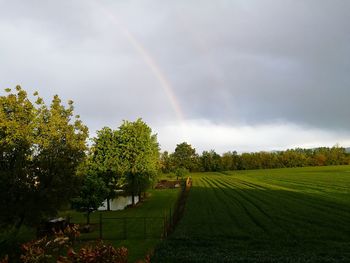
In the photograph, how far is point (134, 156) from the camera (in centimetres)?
5581

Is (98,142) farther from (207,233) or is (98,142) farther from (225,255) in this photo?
(225,255)

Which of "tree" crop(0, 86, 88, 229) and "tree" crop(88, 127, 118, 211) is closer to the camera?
"tree" crop(0, 86, 88, 229)

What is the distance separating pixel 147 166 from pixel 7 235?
128ft

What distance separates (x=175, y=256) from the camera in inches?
808

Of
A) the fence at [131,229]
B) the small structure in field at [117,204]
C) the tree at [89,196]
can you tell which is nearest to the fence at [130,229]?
the fence at [131,229]

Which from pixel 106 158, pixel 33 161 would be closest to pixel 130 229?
pixel 33 161

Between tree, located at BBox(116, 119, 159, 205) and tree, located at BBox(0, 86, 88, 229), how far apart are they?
955 inches

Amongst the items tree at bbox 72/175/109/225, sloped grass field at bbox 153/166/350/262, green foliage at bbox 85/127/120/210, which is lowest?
sloped grass field at bbox 153/166/350/262

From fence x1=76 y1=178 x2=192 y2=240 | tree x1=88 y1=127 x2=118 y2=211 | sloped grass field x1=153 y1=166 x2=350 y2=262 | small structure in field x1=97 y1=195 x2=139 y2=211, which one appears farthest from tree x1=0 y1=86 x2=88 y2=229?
small structure in field x1=97 y1=195 x2=139 y2=211

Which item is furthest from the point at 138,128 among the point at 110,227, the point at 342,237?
the point at 342,237

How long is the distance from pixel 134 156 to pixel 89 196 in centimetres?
2078

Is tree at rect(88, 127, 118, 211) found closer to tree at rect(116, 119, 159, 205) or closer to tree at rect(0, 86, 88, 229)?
tree at rect(116, 119, 159, 205)

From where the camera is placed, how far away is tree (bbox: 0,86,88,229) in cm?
2400

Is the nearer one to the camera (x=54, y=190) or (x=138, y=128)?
(x=54, y=190)
